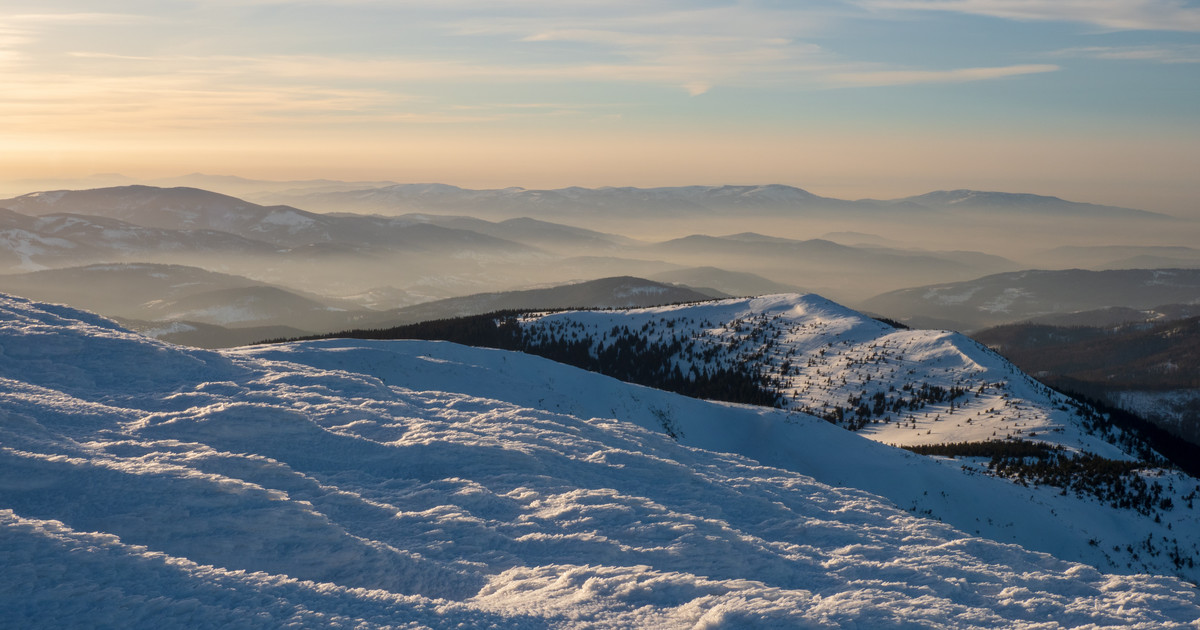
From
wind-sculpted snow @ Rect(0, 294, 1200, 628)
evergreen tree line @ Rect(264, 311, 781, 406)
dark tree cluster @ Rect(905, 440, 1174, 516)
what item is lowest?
dark tree cluster @ Rect(905, 440, 1174, 516)

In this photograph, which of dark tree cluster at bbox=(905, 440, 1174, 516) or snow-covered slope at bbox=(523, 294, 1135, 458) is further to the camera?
snow-covered slope at bbox=(523, 294, 1135, 458)

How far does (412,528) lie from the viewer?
13961 millimetres

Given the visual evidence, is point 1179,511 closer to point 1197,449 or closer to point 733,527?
point 733,527

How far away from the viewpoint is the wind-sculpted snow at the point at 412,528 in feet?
33.9

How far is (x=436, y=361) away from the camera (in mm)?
40062

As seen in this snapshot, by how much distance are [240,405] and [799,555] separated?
15.2 metres

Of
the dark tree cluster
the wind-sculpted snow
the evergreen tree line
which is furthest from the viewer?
the evergreen tree line

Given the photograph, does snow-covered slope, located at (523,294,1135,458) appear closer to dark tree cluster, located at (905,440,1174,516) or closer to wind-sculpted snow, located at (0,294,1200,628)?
dark tree cluster, located at (905,440,1174,516)

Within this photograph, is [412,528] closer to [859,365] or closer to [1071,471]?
[1071,471]

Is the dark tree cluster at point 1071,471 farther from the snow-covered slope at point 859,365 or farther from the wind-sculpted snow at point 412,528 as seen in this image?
the wind-sculpted snow at point 412,528

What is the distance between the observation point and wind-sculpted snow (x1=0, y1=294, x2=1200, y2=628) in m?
10.3

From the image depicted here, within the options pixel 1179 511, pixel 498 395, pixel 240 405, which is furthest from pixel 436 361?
pixel 1179 511

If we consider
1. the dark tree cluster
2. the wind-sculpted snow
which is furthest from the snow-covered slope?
the wind-sculpted snow

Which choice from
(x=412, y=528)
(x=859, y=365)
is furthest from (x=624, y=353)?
(x=412, y=528)
